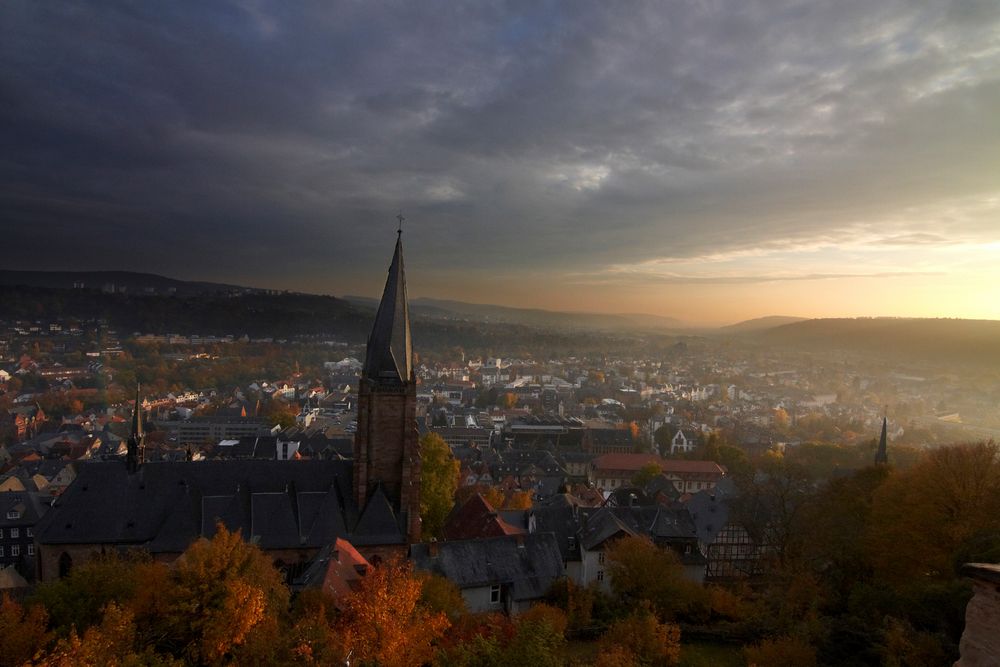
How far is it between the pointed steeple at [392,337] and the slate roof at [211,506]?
5737 mm

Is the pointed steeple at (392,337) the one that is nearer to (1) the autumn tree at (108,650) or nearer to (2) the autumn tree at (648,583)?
(2) the autumn tree at (648,583)

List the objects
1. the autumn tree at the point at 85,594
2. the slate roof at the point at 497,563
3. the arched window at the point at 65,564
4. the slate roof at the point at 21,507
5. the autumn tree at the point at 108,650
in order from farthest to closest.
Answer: the slate roof at the point at 21,507
the arched window at the point at 65,564
the slate roof at the point at 497,563
the autumn tree at the point at 85,594
the autumn tree at the point at 108,650

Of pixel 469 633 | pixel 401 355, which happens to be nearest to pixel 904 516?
pixel 469 633

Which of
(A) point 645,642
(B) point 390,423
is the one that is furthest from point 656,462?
(A) point 645,642

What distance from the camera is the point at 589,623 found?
1188 inches

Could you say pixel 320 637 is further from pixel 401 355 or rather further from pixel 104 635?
pixel 401 355

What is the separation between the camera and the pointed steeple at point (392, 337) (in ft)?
112

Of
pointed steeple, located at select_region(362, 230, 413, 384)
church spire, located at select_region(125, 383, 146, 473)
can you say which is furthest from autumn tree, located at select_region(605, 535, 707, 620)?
church spire, located at select_region(125, 383, 146, 473)

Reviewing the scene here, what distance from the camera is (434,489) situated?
4634cm

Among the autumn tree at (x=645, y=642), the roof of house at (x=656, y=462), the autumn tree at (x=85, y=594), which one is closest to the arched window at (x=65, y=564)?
the autumn tree at (x=85, y=594)

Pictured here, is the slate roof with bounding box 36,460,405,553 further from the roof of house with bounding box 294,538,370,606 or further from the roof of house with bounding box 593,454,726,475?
the roof of house with bounding box 593,454,726,475

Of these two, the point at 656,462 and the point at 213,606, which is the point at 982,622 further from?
the point at 656,462

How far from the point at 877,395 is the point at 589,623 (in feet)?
652

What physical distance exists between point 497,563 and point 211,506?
15.6 meters
